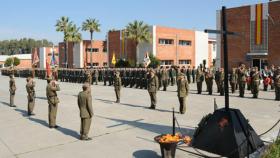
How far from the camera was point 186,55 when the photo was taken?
54156 millimetres

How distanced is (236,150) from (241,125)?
2.31 ft

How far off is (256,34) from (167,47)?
17238 mm

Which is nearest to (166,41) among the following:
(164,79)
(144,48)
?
(144,48)

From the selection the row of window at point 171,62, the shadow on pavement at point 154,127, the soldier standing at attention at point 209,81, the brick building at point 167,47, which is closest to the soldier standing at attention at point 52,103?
the shadow on pavement at point 154,127

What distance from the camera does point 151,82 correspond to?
A: 48.8 ft

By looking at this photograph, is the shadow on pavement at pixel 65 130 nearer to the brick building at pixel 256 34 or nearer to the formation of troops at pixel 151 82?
the formation of troops at pixel 151 82

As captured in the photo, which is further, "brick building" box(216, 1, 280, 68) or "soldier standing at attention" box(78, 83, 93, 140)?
"brick building" box(216, 1, 280, 68)

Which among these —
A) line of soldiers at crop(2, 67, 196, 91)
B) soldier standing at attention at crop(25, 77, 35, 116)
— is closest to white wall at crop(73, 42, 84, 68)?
line of soldiers at crop(2, 67, 196, 91)

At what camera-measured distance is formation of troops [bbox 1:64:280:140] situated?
961cm

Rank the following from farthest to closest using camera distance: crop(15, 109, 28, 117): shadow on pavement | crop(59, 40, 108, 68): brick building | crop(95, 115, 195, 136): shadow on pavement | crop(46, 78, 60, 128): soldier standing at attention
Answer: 1. crop(59, 40, 108, 68): brick building
2. crop(15, 109, 28, 117): shadow on pavement
3. crop(46, 78, 60, 128): soldier standing at attention
4. crop(95, 115, 195, 136): shadow on pavement

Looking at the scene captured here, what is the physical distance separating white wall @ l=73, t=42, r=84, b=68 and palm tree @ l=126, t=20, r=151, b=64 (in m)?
15.2

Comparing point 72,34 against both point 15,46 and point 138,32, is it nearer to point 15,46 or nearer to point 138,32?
point 138,32

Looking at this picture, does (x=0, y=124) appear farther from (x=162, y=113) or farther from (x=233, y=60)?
(x=233, y=60)

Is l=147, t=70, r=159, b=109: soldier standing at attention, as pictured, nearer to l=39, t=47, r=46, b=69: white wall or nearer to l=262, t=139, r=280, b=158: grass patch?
l=262, t=139, r=280, b=158: grass patch
